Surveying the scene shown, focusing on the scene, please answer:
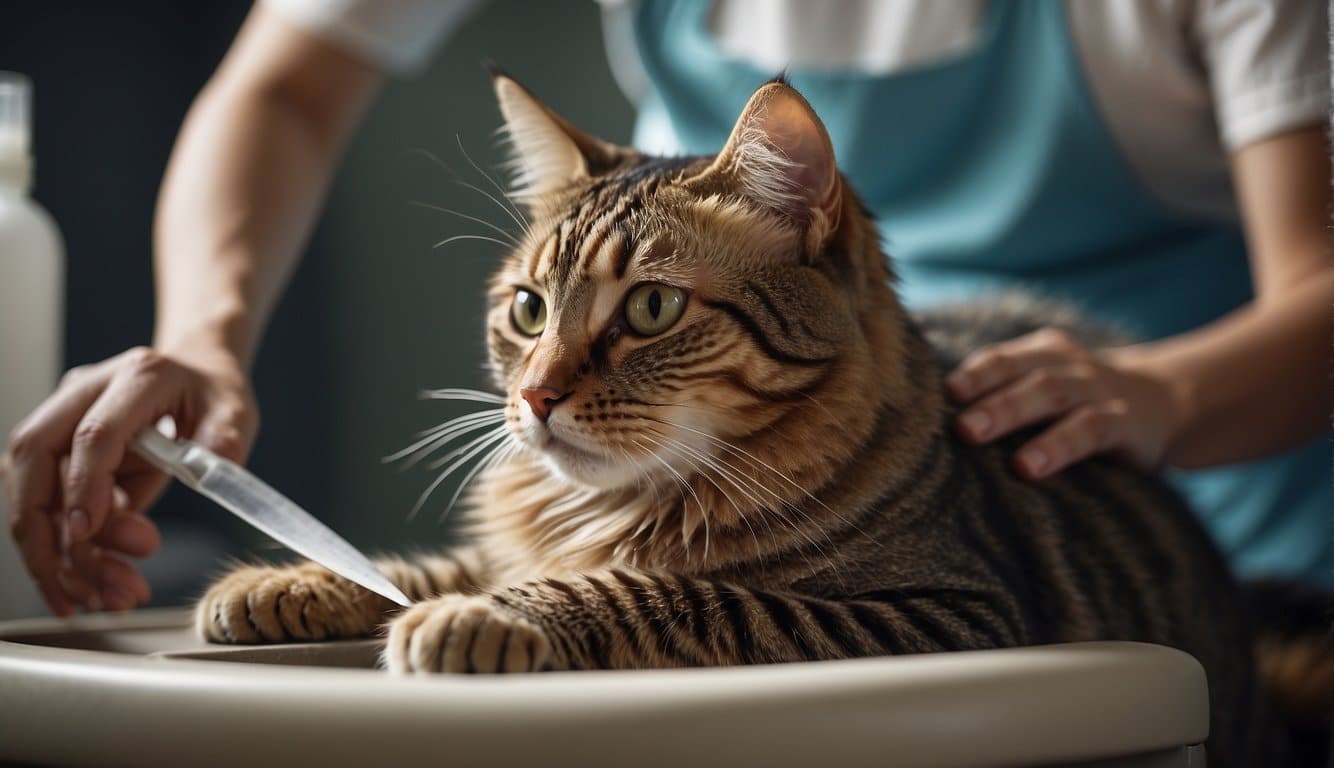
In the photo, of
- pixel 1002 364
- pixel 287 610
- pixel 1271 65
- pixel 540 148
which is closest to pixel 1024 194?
pixel 1271 65

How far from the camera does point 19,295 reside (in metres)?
1.18

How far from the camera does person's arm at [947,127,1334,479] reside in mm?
989

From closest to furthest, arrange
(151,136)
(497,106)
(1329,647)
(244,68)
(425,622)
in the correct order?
(425,622), (497,106), (1329,647), (244,68), (151,136)

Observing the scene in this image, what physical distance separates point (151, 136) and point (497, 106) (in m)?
1.94

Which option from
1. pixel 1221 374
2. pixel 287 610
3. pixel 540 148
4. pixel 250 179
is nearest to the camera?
pixel 287 610

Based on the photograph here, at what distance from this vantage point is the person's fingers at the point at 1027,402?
965mm

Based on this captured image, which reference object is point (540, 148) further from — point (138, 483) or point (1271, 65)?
point (1271, 65)

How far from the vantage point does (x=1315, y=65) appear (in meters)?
1.21

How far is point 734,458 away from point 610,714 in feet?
1.35

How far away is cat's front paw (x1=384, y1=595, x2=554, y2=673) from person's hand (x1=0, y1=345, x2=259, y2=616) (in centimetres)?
36

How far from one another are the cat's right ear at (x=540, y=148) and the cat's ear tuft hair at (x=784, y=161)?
166 millimetres

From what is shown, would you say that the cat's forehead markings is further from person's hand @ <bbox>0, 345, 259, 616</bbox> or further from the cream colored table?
the cream colored table

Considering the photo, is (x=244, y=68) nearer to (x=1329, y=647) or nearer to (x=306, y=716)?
(x=306, y=716)

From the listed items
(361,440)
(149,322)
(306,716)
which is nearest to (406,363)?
(361,440)
